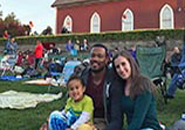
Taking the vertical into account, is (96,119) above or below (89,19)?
below

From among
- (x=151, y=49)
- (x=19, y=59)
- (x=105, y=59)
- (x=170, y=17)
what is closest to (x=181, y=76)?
(x=151, y=49)

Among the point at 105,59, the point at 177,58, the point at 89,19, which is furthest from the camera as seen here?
the point at 89,19

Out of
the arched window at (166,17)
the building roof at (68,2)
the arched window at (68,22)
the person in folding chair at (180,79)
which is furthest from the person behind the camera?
the arched window at (68,22)

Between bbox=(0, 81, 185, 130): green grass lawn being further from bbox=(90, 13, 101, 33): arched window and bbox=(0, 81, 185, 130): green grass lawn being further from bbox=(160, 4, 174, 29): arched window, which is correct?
bbox=(90, 13, 101, 33): arched window

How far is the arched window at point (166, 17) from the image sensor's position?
23.8m

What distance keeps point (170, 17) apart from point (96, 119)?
854 inches

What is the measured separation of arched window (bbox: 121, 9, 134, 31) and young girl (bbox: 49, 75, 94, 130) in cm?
2261

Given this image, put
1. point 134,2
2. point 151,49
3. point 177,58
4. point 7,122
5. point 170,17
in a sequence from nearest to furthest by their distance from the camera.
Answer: point 7,122 → point 151,49 → point 177,58 → point 170,17 → point 134,2

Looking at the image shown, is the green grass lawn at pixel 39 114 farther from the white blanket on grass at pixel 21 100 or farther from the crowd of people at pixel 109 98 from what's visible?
the crowd of people at pixel 109 98

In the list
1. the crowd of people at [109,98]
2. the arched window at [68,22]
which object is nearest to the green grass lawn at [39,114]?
the crowd of people at [109,98]

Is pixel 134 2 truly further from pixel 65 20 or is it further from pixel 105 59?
pixel 105 59

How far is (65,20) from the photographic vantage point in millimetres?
29797

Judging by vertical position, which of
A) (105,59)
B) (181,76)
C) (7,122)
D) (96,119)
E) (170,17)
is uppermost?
(170,17)

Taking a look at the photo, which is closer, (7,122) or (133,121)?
(133,121)
